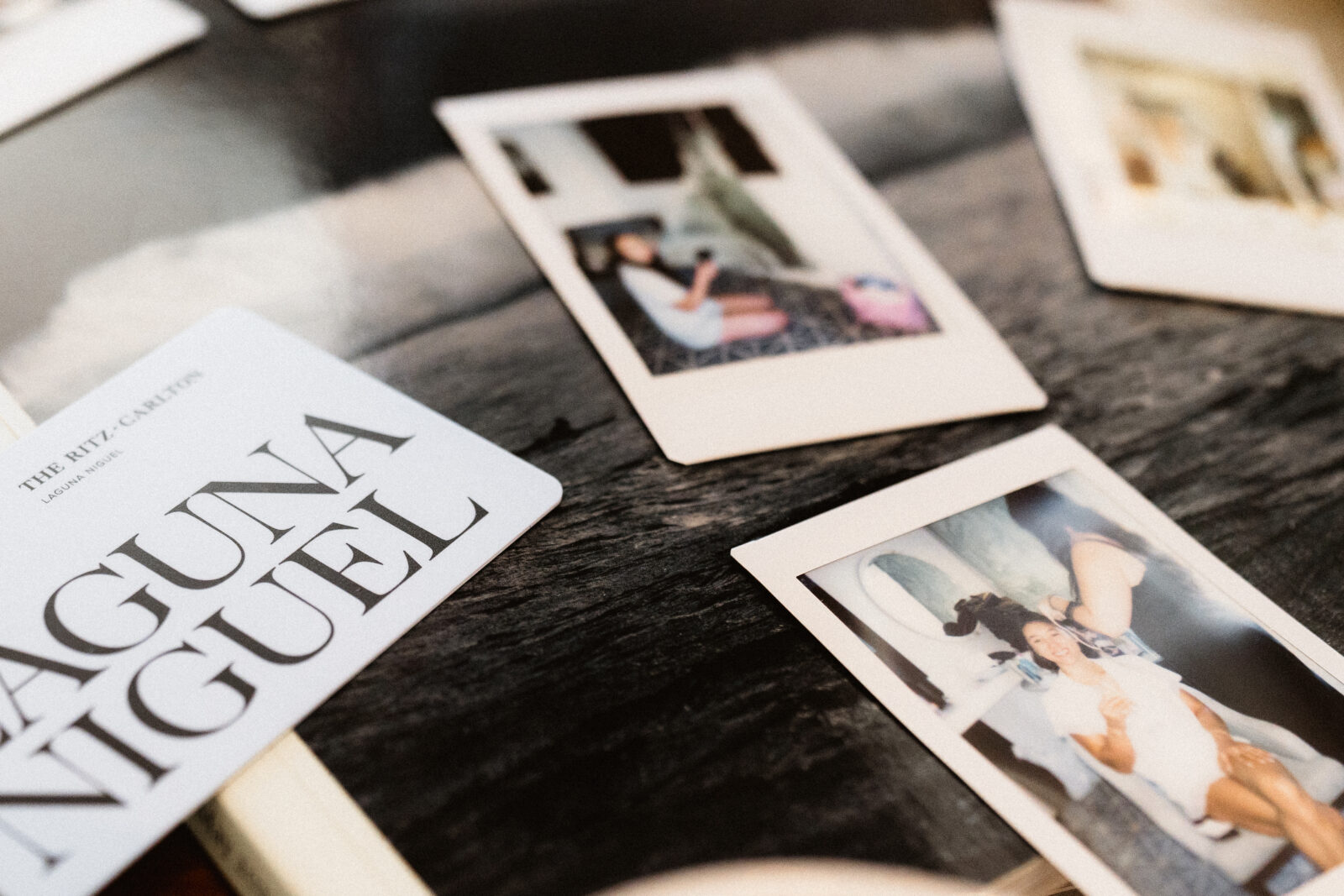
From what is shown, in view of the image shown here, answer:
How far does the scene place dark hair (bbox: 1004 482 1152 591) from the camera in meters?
0.54

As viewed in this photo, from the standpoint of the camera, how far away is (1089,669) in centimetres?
48

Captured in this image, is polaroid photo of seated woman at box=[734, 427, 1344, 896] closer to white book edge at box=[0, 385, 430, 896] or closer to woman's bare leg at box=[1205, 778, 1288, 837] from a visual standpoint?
woman's bare leg at box=[1205, 778, 1288, 837]

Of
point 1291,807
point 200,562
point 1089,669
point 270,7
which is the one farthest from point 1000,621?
point 270,7

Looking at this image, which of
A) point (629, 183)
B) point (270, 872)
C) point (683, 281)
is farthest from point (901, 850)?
point (629, 183)

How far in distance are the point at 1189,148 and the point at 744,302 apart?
500 mm

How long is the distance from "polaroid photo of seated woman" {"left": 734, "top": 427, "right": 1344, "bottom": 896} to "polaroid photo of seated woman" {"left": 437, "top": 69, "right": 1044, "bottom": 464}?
0.25 ft

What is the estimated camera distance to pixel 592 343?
1.93 ft

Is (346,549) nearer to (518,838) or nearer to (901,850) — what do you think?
(518,838)

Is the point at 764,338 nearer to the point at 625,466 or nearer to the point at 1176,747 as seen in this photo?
the point at 625,466

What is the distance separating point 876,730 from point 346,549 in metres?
0.28

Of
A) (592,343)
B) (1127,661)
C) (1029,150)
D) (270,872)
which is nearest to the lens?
(270,872)

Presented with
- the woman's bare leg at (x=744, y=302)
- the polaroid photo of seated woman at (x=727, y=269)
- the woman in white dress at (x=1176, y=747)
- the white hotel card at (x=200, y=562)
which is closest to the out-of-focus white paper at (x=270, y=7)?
the polaroid photo of seated woman at (x=727, y=269)

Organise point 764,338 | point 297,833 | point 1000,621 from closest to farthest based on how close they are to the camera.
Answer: point 297,833, point 1000,621, point 764,338

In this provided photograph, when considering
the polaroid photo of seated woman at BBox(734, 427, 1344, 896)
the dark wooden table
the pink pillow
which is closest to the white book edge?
the dark wooden table
